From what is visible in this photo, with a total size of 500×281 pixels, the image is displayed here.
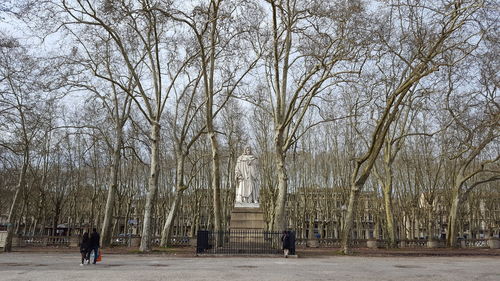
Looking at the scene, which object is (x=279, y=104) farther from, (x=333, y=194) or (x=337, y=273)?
(x=333, y=194)

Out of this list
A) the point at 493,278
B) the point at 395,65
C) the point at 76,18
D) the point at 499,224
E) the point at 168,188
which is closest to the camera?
the point at 493,278

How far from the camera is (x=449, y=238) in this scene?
27719 millimetres

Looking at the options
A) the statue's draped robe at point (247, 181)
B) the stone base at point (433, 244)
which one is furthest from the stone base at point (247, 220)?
the stone base at point (433, 244)

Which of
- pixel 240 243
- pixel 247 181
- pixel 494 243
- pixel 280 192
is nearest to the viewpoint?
pixel 240 243

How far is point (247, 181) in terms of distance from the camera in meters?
20.8

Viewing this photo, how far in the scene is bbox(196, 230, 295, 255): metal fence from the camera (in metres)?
18.1

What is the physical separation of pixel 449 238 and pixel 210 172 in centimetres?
1999

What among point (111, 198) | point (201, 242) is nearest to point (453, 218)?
point (201, 242)

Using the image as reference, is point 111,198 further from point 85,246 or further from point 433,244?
point 433,244

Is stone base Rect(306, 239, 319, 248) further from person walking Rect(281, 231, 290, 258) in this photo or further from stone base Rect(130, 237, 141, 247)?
person walking Rect(281, 231, 290, 258)

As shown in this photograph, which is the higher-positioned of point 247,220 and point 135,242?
point 247,220

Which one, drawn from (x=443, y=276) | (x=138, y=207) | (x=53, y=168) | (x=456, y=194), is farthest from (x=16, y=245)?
(x=456, y=194)

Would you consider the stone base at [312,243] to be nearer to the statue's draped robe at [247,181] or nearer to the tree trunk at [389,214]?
the tree trunk at [389,214]

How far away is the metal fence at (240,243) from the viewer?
1814 cm
